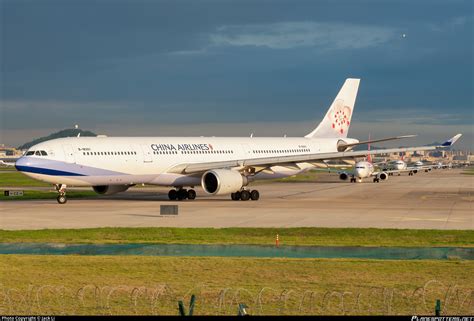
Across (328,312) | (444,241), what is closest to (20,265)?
(328,312)

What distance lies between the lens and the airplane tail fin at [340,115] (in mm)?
67750

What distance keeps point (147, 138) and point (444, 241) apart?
27.2 metres

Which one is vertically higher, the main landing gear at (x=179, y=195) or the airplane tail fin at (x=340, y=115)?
the airplane tail fin at (x=340, y=115)

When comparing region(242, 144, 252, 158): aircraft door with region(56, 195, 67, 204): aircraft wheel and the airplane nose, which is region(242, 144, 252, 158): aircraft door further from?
the airplane nose

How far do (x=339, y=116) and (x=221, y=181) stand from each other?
77.3 feet

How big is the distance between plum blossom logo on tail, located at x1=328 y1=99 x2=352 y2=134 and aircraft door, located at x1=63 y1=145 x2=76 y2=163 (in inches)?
1137

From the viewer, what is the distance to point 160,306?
16984 mm

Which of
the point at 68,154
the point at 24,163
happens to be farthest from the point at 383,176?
the point at 24,163

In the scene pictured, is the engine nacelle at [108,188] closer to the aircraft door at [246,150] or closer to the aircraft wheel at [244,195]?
the aircraft wheel at [244,195]

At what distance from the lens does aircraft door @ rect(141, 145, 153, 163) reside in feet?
163

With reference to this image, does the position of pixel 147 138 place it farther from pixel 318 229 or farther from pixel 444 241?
pixel 444 241

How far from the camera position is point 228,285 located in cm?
1988

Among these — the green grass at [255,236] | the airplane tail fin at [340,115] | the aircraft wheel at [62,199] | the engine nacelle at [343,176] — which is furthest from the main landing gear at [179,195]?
the engine nacelle at [343,176]

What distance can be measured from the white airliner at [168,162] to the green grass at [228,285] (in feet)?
70.8
